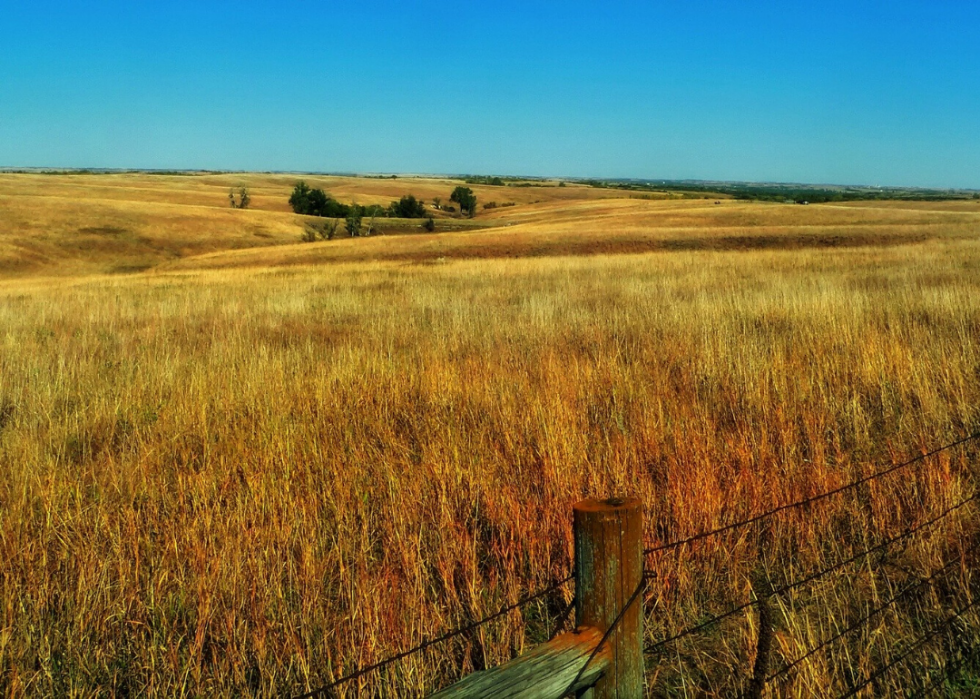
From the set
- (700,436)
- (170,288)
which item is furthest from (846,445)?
(170,288)

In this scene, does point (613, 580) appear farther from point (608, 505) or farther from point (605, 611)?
point (608, 505)

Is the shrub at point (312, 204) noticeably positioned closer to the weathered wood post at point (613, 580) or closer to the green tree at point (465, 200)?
the green tree at point (465, 200)

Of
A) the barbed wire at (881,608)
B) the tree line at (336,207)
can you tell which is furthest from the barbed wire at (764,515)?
the tree line at (336,207)

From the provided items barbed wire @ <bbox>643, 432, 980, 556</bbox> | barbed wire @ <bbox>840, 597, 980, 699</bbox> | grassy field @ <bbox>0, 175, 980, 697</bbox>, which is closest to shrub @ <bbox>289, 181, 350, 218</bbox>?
grassy field @ <bbox>0, 175, 980, 697</bbox>

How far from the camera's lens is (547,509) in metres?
4.57

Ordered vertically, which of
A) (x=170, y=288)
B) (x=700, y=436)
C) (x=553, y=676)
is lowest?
(x=170, y=288)

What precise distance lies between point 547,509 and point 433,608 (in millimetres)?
1119

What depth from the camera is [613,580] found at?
6.57 ft

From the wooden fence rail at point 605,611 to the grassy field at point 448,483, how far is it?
1.43 meters

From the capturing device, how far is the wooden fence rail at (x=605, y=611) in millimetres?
1957

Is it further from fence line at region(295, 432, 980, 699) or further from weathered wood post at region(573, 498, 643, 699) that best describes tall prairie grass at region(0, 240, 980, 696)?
weathered wood post at region(573, 498, 643, 699)

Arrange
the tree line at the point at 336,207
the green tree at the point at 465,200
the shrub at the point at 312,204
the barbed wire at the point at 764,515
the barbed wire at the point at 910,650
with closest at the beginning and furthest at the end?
the barbed wire at the point at 764,515
the barbed wire at the point at 910,650
the tree line at the point at 336,207
the shrub at the point at 312,204
the green tree at the point at 465,200

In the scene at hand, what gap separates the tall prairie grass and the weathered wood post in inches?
56.0

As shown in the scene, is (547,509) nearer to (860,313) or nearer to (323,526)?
(323,526)
